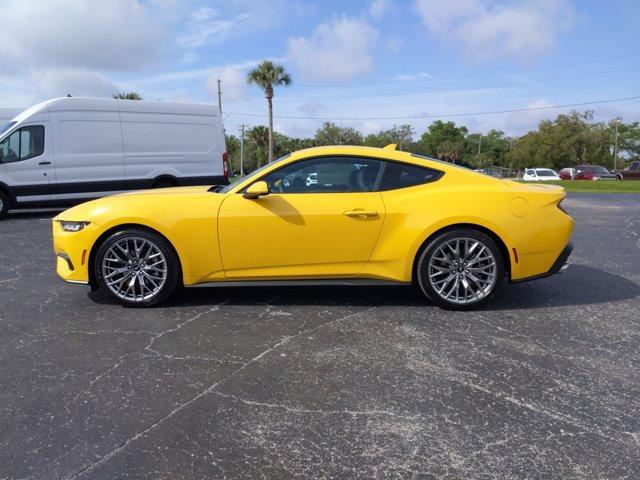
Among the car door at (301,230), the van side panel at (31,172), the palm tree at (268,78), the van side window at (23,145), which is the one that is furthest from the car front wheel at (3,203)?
the palm tree at (268,78)

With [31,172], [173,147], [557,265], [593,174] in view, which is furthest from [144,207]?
[593,174]

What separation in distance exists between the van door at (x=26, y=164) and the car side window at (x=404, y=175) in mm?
8795

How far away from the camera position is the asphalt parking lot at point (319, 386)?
7.69 ft

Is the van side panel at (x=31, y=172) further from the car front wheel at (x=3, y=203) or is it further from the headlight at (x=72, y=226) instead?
the headlight at (x=72, y=226)

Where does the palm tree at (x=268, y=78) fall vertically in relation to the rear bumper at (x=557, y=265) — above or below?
above

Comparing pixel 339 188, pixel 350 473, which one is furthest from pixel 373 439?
pixel 339 188

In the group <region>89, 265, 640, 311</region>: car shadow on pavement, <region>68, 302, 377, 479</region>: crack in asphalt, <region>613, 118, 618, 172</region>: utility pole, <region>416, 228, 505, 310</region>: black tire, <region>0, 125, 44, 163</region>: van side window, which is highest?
<region>613, 118, 618, 172</region>: utility pole

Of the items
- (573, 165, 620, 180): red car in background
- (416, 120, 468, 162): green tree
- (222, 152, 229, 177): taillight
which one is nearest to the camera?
(222, 152, 229, 177): taillight

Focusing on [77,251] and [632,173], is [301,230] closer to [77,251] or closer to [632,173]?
[77,251]

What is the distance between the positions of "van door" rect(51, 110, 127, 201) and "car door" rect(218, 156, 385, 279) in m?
7.68

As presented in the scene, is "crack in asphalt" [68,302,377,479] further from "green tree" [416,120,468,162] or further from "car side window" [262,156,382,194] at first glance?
"green tree" [416,120,468,162]

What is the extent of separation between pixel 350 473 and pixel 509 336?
82.5 inches

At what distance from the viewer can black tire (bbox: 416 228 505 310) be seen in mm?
4406

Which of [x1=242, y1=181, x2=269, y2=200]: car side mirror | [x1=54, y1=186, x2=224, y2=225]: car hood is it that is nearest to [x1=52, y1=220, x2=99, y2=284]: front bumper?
[x1=54, y1=186, x2=224, y2=225]: car hood
